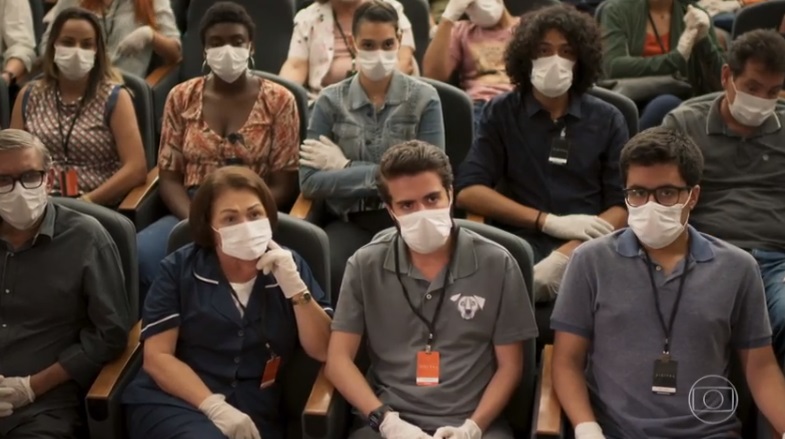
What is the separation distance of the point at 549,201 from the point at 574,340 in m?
0.86

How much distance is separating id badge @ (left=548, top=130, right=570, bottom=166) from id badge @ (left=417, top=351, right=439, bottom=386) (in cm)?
95

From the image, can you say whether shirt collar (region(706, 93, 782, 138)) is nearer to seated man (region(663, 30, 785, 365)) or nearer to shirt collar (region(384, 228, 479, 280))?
seated man (region(663, 30, 785, 365))

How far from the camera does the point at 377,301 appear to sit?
2676 mm

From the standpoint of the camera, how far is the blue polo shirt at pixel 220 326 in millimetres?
2725

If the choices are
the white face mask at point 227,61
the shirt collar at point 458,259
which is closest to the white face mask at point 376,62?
the white face mask at point 227,61

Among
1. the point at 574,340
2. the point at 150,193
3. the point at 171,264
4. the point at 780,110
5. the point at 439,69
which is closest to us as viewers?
the point at 574,340

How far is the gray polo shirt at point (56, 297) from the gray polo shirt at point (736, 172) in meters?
1.67

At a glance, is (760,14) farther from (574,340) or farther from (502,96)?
(574,340)

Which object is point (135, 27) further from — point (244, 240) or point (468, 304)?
point (468, 304)

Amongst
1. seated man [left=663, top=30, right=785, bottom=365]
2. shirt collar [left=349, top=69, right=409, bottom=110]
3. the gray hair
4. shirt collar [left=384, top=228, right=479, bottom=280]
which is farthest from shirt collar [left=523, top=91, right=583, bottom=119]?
the gray hair

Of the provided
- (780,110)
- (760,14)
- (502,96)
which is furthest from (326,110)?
(760,14)

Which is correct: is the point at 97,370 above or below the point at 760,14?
below

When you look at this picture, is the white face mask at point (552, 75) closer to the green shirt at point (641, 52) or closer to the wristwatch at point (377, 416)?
the green shirt at point (641, 52)

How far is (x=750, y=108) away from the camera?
3.19 meters
